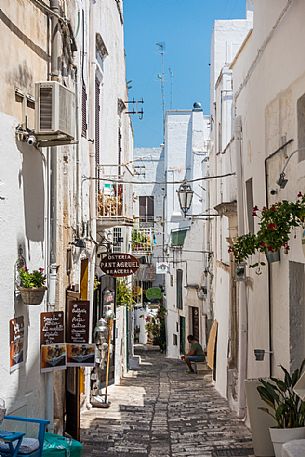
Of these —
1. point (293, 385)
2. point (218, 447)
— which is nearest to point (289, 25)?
point (293, 385)

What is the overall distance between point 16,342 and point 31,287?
0.64 metres

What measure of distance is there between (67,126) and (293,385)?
12.7ft

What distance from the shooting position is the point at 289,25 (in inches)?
367

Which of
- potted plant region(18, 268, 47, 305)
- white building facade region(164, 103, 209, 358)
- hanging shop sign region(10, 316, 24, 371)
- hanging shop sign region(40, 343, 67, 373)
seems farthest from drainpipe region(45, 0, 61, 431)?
white building facade region(164, 103, 209, 358)

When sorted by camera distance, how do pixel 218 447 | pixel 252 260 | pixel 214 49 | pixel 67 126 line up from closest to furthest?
1. pixel 67 126
2. pixel 218 447
3. pixel 252 260
4. pixel 214 49

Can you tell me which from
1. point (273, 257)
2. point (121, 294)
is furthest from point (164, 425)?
point (121, 294)

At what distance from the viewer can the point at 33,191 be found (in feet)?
28.4

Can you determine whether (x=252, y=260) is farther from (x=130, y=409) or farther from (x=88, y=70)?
(x=88, y=70)

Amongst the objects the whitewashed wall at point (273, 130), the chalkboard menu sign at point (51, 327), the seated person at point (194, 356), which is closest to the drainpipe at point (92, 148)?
the whitewashed wall at point (273, 130)

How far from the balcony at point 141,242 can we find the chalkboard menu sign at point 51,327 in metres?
15.1

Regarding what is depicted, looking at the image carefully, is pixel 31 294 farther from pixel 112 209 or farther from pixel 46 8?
pixel 112 209

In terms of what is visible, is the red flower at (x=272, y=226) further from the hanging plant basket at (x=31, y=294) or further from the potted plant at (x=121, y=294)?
the potted plant at (x=121, y=294)

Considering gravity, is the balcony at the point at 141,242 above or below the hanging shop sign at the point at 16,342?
above

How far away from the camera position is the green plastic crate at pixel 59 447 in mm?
7703
